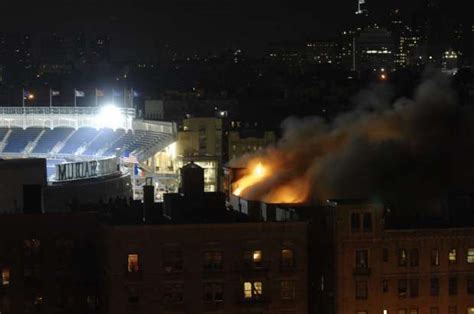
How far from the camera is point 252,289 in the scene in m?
42.3

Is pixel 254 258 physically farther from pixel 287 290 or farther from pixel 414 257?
pixel 414 257

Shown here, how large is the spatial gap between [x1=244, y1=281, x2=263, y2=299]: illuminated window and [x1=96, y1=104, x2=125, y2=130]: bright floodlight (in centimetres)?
7227

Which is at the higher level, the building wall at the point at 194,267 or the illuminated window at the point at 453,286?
the building wall at the point at 194,267

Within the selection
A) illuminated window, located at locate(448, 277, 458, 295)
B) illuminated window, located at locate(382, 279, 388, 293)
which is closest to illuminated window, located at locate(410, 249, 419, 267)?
illuminated window, located at locate(382, 279, 388, 293)

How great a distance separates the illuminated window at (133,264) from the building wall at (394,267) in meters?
7.83

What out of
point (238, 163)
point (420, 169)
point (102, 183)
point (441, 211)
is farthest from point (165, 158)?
point (441, 211)

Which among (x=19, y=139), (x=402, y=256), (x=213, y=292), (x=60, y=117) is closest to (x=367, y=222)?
(x=402, y=256)

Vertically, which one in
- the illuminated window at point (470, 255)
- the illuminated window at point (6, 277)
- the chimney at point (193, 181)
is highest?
the chimney at point (193, 181)

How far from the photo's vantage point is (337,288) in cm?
4316

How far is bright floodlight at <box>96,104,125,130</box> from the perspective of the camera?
114 meters

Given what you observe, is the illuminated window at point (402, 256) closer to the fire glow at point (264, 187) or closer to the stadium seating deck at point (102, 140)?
the fire glow at point (264, 187)

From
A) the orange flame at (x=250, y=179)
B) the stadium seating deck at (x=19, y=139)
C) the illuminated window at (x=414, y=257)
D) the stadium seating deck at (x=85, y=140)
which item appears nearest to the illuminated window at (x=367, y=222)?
the illuminated window at (x=414, y=257)

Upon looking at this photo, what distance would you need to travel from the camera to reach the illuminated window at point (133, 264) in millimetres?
41469

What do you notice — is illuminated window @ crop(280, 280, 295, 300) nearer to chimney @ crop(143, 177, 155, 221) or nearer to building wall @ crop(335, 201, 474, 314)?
building wall @ crop(335, 201, 474, 314)
